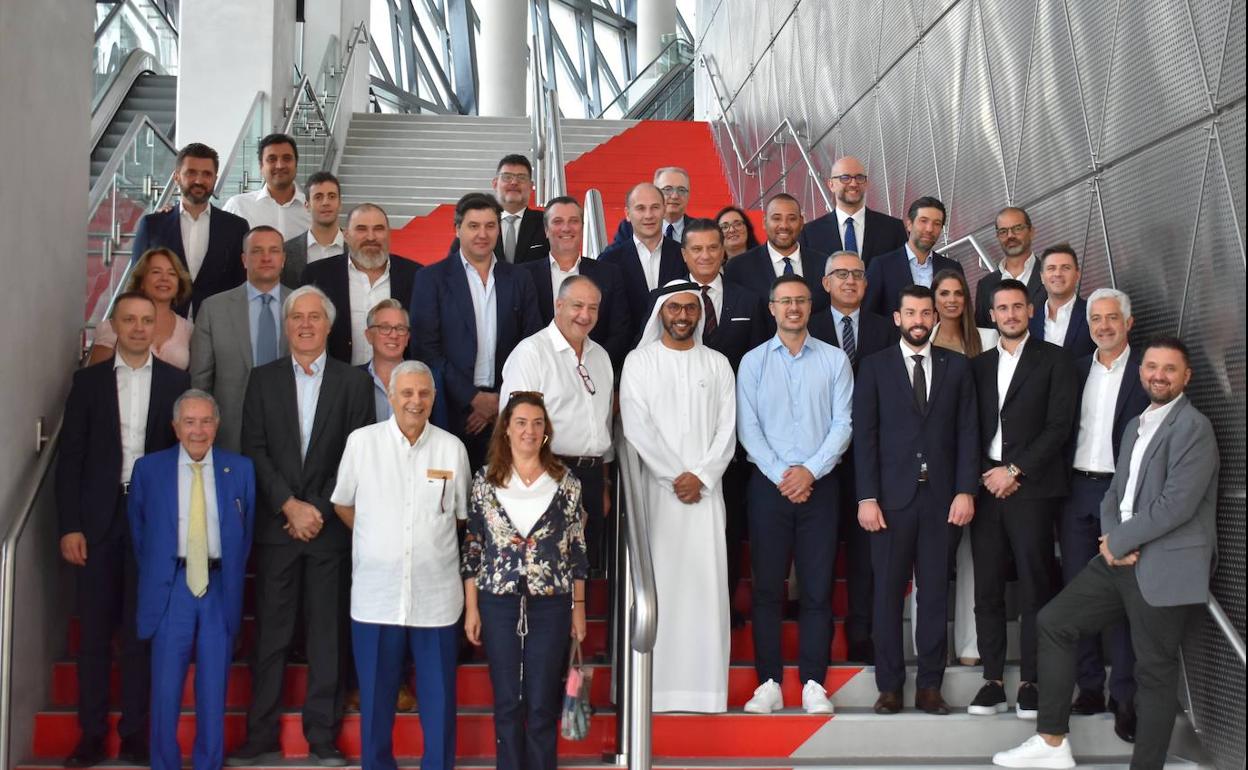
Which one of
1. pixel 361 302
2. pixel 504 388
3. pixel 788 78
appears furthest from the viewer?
pixel 788 78

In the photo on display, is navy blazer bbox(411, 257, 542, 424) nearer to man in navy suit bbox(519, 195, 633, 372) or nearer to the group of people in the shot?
the group of people

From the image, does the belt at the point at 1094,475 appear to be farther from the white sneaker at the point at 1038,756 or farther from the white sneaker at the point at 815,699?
the white sneaker at the point at 815,699

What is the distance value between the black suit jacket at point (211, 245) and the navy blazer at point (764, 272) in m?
2.23

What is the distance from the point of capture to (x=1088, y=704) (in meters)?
4.93

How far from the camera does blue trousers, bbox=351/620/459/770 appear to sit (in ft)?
15.3

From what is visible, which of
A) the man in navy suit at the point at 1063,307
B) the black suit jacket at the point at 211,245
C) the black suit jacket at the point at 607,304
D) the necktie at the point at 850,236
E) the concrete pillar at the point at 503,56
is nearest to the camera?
the man in navy suit at the point at 1063,307

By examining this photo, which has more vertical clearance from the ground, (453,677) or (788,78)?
(788,78)

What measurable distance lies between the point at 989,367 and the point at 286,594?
2.80 meters

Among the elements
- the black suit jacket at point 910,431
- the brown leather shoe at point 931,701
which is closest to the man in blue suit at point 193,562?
the black suit jacket at point 910,431

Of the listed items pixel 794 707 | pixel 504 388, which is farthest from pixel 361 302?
pixel 794 707

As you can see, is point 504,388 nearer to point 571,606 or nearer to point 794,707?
point 571,606

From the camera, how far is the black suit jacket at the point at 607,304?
5785 mm

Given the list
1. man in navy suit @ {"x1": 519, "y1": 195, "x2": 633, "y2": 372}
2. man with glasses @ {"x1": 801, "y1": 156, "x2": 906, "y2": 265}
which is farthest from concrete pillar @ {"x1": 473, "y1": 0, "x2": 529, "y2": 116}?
man in navy suit @ {"x1": 519, "y1": 195, "x2": 633, "y2": 372}

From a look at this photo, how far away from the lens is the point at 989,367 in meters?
5.16
